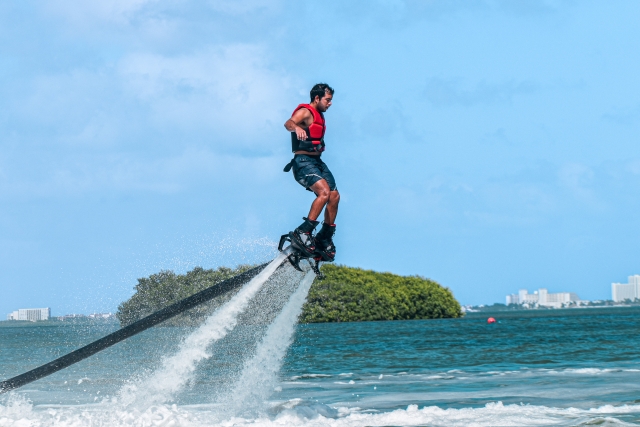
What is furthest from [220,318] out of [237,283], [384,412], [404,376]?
[404,376]

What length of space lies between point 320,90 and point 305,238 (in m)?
2.08

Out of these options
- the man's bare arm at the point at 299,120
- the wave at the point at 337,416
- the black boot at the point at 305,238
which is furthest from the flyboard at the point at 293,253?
the wave at the point at 337,416

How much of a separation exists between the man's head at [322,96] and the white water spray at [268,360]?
2.75 m

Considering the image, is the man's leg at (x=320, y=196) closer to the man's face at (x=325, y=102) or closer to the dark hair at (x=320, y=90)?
the man's face at (x=325, y=102)

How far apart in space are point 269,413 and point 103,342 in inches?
143

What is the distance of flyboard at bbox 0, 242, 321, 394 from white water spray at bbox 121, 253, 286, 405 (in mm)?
139

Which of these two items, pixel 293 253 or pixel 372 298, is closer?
pixel 293 253

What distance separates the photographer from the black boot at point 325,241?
11.7 m

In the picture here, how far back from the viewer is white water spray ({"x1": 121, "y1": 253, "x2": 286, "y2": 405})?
38.8 ft

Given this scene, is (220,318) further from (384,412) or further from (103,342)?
(384,412)

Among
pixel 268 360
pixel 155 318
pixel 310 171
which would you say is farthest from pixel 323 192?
pixel 268 360

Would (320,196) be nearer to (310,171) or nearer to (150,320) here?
(310,171)

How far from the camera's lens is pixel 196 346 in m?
12.1

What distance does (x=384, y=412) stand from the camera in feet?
46.9
